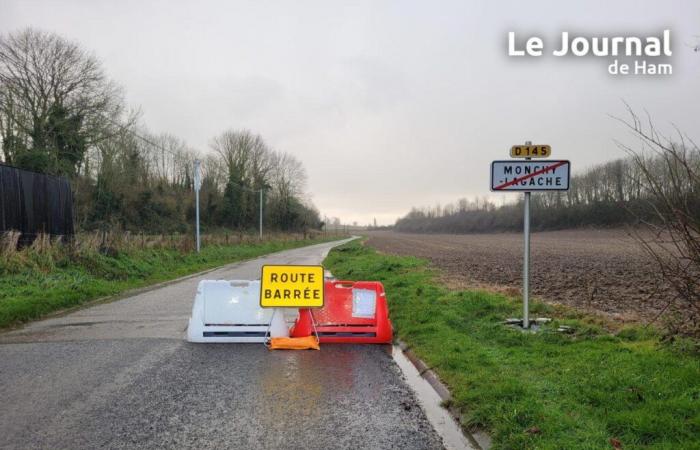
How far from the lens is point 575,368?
5.66 meters

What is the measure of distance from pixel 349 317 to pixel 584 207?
3170 inches

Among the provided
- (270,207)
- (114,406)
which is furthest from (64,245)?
(270,207)

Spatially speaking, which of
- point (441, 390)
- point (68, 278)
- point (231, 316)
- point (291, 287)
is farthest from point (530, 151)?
point (68, 278)

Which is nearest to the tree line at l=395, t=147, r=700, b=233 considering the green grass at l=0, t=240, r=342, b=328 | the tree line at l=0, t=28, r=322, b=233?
the green grass at l=0, t=240, r=342, b=328

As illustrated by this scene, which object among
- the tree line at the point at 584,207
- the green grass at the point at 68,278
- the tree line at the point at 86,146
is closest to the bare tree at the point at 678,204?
the tree line at the point at 584,207

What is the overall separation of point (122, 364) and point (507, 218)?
110402mm

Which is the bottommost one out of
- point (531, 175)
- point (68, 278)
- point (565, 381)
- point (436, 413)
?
point (436, 413)

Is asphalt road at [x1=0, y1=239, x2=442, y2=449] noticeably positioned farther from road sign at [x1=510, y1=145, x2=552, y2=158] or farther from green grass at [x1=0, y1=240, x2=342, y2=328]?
road sign at [x1=510, y1=145, x2=552, y2=158]

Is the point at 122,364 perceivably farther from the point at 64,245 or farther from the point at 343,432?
the point at 64,245

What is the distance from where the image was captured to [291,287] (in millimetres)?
8203

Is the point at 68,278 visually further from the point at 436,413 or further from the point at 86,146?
the point at 86,146

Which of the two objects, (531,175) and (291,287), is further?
(291,287)

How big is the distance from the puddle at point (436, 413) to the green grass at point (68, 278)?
7.86 metres

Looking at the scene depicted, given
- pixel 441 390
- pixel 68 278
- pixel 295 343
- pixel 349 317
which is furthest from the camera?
pixel 68 278
